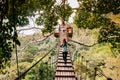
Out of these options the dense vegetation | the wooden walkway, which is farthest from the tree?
the wooden walkway

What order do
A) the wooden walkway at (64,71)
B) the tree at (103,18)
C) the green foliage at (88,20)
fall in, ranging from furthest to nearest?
the green foliage at (88,20) < the tree at (103,18) < the wooden walkway at (64,71)

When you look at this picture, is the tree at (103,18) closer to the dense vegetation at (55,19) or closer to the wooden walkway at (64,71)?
the dense vegetation at (55,19)

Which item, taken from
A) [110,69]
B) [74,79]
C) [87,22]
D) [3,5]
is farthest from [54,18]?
[110,69]

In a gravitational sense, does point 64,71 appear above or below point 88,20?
below

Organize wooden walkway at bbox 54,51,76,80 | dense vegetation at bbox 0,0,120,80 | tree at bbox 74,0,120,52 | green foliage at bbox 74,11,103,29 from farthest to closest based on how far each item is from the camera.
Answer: green foliage at bbox 74,11,103,29, tree at bbox 74,0,120,52, wooden walkway at bbox 54,51,76,80, dense vegetation at bbox 0,0,120,80

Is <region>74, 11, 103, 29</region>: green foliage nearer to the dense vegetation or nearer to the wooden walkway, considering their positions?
the dense vegetation

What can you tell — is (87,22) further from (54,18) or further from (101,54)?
(101,54)

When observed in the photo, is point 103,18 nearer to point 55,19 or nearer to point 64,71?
point 64,71

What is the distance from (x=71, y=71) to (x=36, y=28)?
853 centimetres

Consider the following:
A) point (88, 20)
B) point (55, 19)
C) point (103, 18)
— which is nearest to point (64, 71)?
point (103, 18)

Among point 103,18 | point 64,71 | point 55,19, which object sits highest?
point 55,19

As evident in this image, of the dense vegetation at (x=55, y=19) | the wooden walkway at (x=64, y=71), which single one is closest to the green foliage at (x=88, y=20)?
the dense vegetation at (x=55, y=19)

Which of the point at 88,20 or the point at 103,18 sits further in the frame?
the point at 88,20

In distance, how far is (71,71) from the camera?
7.10m
